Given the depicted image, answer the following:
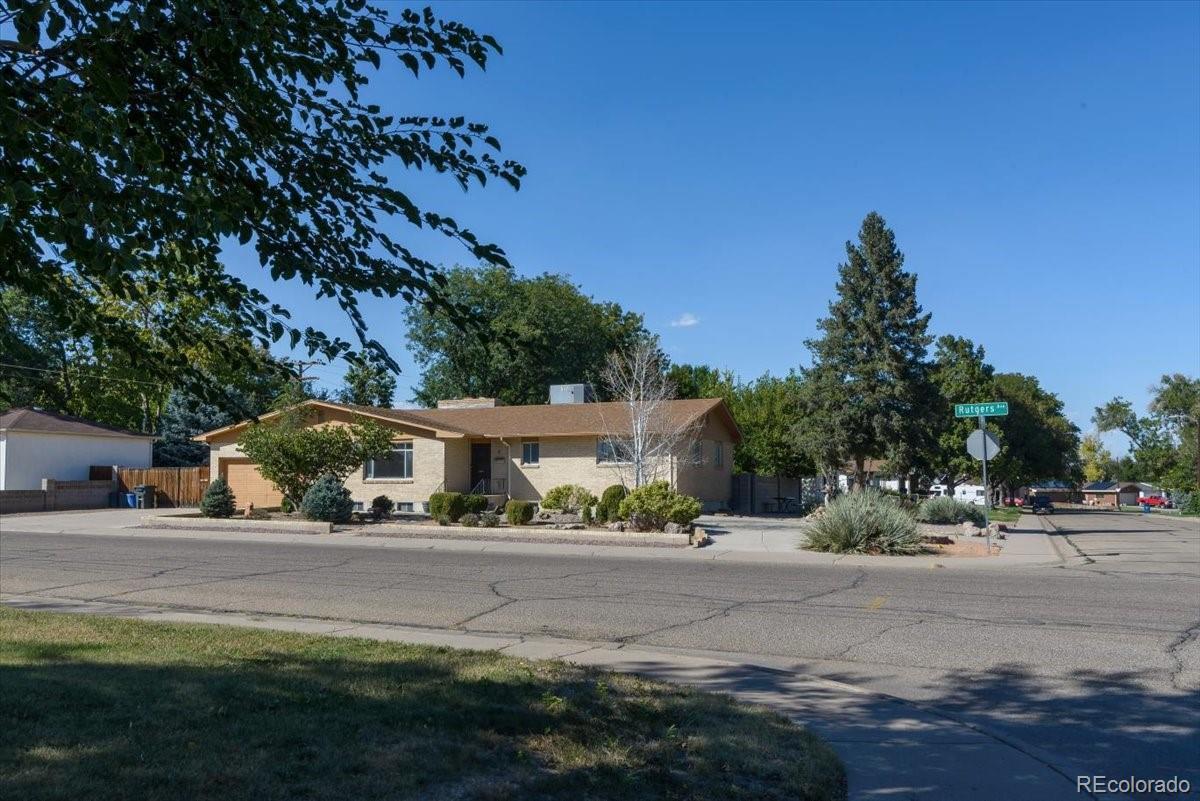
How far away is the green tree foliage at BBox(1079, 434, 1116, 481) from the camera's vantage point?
140000mm

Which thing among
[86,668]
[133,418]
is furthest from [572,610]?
[133,418]

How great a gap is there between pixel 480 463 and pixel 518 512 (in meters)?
10.9

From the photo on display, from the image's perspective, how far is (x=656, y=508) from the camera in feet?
83.6

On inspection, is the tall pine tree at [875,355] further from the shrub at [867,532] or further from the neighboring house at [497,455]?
the shrub at [867,532]

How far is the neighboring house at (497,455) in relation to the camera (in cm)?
3609

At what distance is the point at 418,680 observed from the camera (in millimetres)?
7652

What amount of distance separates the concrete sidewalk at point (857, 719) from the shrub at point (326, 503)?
57.6 ft

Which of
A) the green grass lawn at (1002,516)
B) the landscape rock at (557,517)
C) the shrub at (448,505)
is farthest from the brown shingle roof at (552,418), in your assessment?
the green grass lawn at (1002,516)

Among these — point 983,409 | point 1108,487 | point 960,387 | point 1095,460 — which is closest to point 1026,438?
point 960,387

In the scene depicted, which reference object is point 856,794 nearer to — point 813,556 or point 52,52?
point 52,52

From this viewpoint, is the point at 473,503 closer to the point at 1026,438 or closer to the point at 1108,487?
the point at 1026,438

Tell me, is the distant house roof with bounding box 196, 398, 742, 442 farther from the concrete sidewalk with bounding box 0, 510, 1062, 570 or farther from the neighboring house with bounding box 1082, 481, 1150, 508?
the neighboring house with bounding box 1082, 481, 1150, 508

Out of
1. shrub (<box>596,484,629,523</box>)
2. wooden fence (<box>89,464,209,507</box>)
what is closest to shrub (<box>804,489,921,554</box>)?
shrub (<box>596,484,629,523</box>)

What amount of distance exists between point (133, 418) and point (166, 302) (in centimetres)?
5809
